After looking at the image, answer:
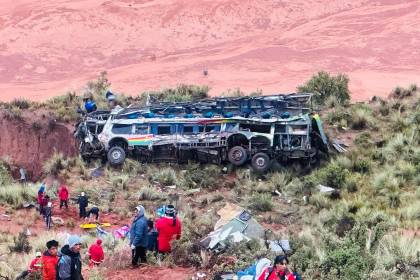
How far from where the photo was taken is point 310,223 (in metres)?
18.1

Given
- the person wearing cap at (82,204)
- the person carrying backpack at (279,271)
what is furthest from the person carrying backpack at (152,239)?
the person wearing cap at (82,204)

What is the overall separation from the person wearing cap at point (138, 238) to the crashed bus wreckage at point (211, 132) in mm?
9712

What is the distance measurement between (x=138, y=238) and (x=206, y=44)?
32198 mm

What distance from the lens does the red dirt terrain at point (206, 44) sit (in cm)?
3819

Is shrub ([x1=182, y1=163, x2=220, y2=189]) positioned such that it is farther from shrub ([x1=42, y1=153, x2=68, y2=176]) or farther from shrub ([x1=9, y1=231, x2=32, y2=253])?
shrub ([x1=9, y1=231, x2=32, y2=253])

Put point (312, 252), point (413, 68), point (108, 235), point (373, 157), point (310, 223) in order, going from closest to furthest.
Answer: point (312, 252)
point (108, 235)
point (310, 223)
point (373, 157)
point (413, 68)

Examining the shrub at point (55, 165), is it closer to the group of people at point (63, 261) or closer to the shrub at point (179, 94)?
the shrub at point (179, 94)

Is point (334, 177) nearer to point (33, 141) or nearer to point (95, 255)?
point (95, 255)

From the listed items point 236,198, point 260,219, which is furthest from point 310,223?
point 236,198

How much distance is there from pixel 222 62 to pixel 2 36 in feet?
46.7

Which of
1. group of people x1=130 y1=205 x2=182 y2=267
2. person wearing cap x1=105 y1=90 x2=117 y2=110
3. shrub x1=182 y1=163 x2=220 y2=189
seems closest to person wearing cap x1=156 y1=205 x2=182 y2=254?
group of people x1=130 y1=205 x2=182 y2=267

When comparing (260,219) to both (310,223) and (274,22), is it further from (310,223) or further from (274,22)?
(274,22)

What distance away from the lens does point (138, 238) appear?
42.4ft

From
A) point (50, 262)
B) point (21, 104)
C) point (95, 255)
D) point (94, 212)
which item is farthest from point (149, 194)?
point (50, 262)
